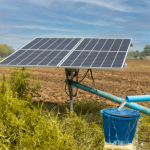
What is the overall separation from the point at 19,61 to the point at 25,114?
2.28 meters

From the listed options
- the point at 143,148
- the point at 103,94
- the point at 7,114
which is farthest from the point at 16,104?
the point at 143,148

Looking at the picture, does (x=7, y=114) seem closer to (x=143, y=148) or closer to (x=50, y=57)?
(x=50, y=57)

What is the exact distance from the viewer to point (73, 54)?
21.6ft

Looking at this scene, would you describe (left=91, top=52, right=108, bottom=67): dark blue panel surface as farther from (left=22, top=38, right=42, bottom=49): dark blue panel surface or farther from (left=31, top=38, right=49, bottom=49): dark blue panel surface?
(left=22, top=38, right=42, bottom=49): dark blue panel surface

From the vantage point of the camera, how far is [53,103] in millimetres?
8602

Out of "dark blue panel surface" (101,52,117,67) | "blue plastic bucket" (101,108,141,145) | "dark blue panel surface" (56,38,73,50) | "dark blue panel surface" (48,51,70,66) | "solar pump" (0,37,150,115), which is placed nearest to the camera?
"blue plastic bucket" (101,108,141,145)

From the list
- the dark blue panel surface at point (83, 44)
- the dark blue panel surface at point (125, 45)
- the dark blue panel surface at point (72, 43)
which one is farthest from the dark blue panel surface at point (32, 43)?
the dark blue panel surface at point (125, 45)

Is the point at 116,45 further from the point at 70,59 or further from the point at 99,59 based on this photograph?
the point at 70,59

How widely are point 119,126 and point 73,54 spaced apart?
3291 millimetres

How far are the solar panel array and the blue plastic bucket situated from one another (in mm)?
1557

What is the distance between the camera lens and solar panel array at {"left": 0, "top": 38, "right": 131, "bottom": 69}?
18.9 feet

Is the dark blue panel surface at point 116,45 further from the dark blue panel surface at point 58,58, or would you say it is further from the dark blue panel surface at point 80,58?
Answer: the dark blue panel surface at point 58,58

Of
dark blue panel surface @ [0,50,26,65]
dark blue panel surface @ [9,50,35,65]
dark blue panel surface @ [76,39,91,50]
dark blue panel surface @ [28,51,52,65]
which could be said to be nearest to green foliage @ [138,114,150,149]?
dark blue panel surface @ [76,39,91,50]

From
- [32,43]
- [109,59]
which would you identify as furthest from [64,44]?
[109,59]
